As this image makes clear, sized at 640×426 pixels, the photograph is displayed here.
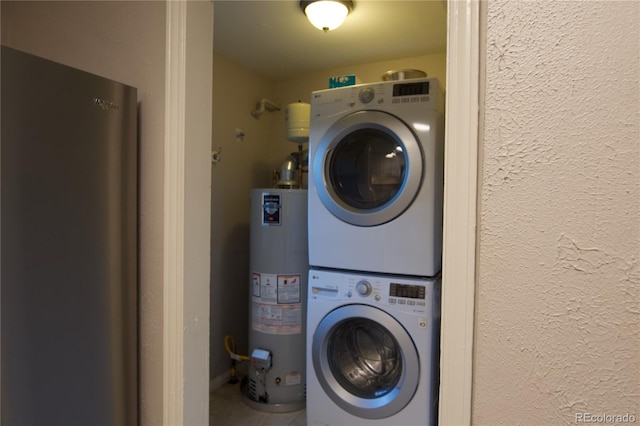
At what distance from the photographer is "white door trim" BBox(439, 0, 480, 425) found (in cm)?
75

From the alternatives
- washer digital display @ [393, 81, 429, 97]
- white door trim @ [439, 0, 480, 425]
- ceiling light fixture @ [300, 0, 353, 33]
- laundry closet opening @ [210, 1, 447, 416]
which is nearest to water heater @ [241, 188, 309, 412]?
laundry closet opening @ [210, 1, 447, 416]

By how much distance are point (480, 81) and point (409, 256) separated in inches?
38.0

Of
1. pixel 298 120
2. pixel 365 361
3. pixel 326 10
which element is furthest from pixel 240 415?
pixel 326 10

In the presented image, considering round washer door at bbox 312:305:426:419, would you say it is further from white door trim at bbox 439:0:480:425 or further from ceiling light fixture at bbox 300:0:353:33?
ceiling light fixture at bbox 300:0:353:33

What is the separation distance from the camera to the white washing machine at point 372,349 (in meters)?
1.55

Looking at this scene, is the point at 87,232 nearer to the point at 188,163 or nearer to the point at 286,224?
the point at 188,163

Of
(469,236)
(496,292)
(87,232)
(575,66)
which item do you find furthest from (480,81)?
(87,232)

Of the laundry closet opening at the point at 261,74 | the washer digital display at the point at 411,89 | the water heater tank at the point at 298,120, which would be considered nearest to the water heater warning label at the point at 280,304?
the laundry closet opening at the point at 261,74

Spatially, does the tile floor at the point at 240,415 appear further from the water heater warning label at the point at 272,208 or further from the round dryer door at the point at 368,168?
the round dryer door at the point at 368,168

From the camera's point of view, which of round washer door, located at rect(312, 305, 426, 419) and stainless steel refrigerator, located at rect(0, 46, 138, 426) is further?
round washer door, located at rect(312, 305, 426, 419)

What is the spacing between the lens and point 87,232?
39.6 inches

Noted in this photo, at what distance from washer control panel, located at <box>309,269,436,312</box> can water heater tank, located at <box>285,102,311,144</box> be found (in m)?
0.99

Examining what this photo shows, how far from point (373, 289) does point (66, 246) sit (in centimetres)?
118

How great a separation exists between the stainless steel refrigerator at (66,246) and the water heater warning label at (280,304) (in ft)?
A: 3.28
